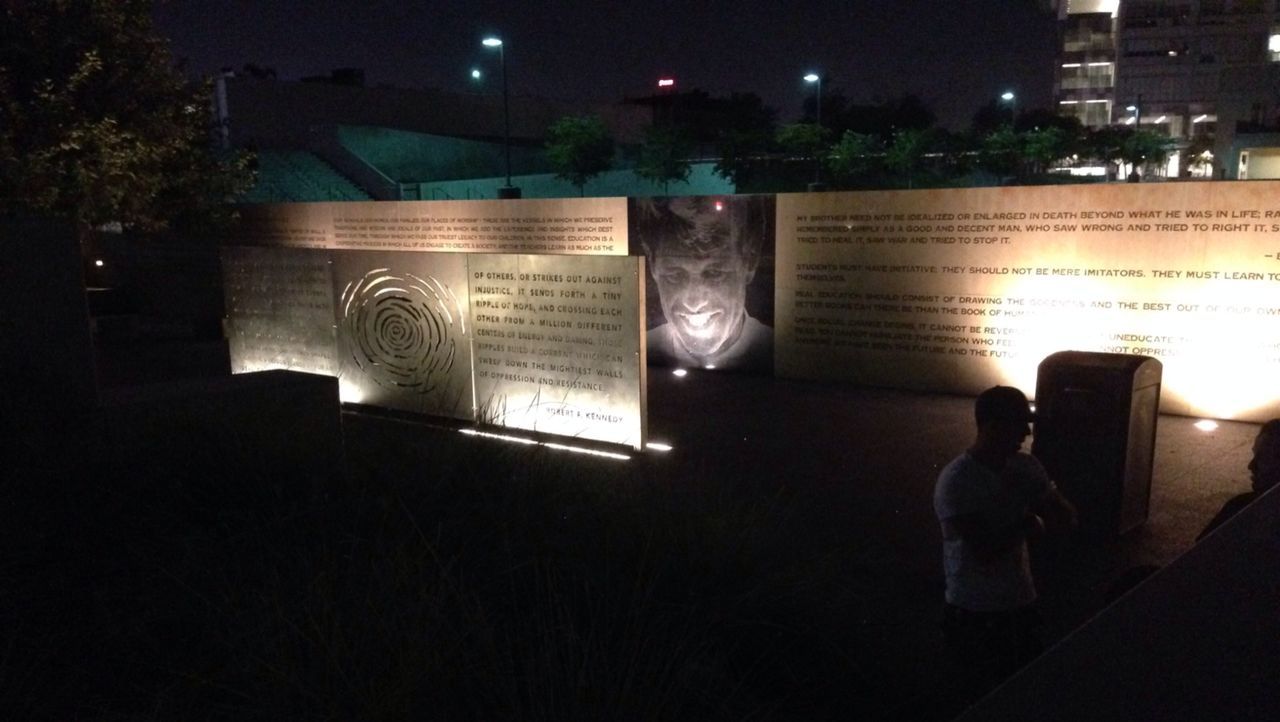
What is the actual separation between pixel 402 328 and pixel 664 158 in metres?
29.1

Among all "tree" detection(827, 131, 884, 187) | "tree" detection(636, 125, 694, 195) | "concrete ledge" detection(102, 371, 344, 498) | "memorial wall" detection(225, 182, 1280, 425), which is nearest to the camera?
"concrete ledge" detection(102, 371, 344, 498)

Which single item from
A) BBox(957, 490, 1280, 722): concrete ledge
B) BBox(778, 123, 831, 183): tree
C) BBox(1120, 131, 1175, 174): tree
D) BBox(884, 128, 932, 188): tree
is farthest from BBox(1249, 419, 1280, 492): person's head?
BBox(1120, 131, 1175, 174): tree

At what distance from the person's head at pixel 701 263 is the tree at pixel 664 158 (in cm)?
2604

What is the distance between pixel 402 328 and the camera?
33.4 feet

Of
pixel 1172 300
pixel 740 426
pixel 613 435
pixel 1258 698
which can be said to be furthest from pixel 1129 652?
pixel 1172 300

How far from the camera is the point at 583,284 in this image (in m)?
8.61

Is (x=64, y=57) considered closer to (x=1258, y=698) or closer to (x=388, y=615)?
(x=388, y=615)

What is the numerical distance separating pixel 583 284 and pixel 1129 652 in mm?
7082

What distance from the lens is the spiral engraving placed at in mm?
9852

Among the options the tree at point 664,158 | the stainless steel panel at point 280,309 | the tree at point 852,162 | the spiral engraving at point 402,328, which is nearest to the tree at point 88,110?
the stainless steel panel at point 280,309

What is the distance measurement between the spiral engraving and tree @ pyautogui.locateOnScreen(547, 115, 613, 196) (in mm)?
28537

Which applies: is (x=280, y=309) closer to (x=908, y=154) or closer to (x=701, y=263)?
(x=701, y=263)

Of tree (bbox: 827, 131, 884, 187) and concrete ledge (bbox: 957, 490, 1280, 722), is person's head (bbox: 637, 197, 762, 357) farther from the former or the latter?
tree (bbox: 827, 131, 884, 187)

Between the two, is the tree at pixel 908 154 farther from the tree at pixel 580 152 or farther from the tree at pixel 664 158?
the tree at pixel 580 152
